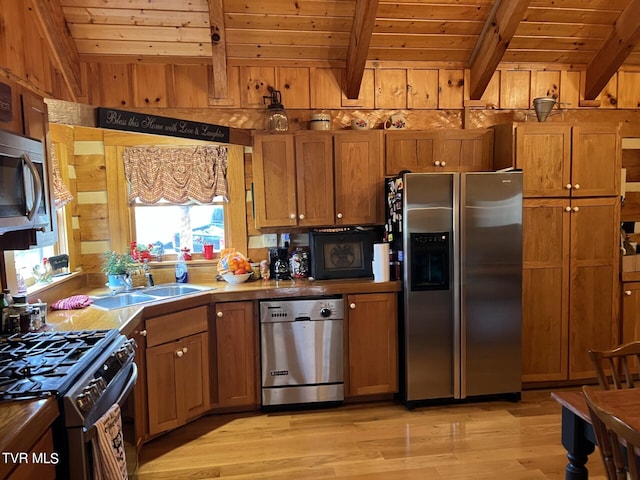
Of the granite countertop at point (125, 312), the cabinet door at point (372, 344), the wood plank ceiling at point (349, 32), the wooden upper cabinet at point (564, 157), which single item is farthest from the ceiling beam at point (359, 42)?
the cabinet door at point (372, 344)

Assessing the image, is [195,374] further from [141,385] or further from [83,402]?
[83,402]

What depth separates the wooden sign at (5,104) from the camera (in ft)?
5.75

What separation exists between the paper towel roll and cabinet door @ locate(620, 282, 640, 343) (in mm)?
1997

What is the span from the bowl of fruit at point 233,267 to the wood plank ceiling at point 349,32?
51.6 inches

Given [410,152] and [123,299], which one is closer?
[123,299]

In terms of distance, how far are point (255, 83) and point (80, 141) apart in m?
1.42

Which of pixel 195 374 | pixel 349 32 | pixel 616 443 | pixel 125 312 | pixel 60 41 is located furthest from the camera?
pixel 349 32

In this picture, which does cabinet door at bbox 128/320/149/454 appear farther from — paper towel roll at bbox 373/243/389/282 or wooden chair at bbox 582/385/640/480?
wooden chair at bbox 582/385/640/480

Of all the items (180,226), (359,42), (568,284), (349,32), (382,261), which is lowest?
(568,284)

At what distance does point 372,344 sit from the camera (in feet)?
11.3

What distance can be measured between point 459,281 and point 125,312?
2.22 meters

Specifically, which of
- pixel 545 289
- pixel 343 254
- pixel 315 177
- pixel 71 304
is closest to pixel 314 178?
pixel 315 177

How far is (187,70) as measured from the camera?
3684mm

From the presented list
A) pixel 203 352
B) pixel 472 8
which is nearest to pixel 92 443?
pixel 203 352
